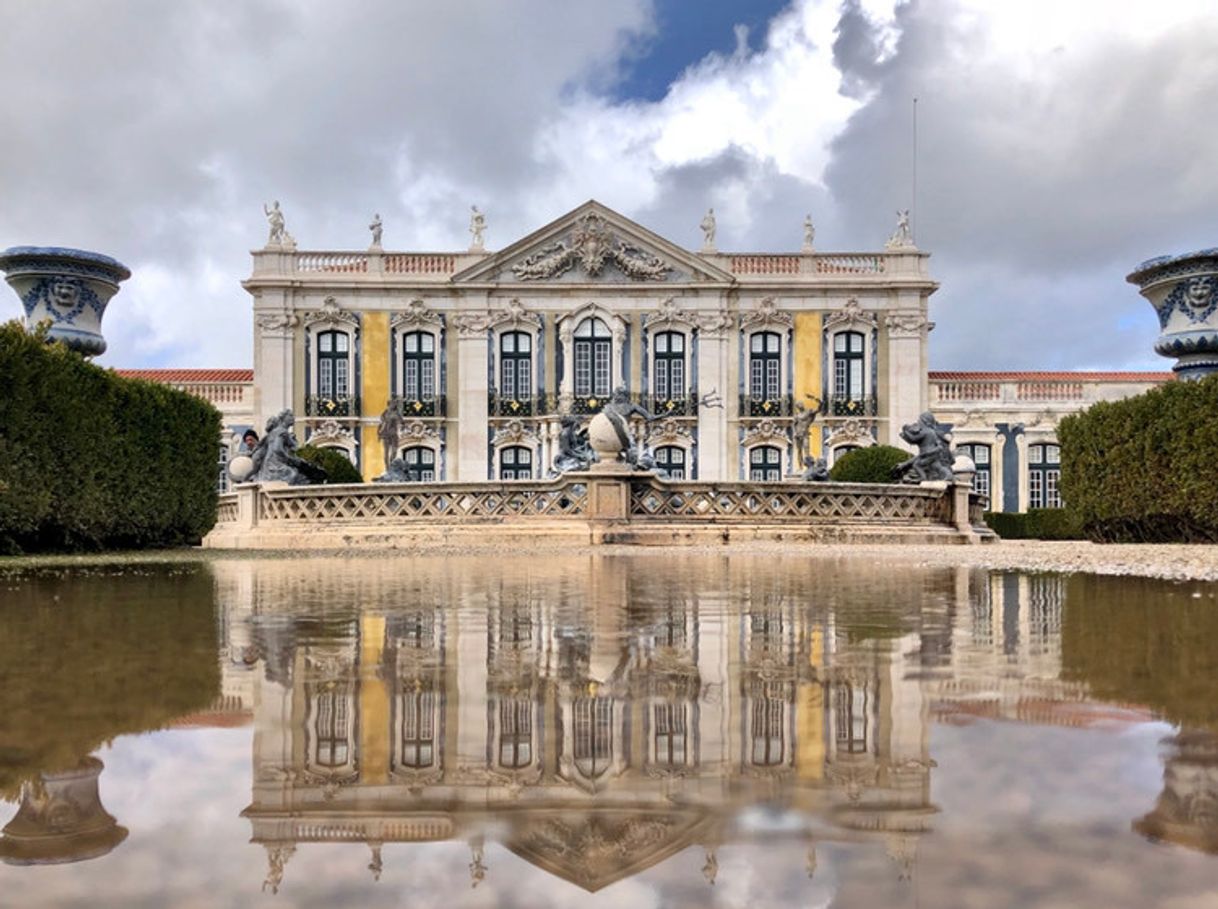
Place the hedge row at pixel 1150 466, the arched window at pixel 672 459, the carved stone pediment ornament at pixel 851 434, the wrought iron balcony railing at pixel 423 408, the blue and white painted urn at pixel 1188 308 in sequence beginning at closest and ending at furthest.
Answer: the hedge row at pixel 1150 466
the blue and white painted urn at pixel 1188 308
the carved stone pediment ornament at pixel 851 434
the wrought iron balcony railing at pixel 423 408
the arched window at pixel 672 459

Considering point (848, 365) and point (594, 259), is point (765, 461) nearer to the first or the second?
point (848, 365)

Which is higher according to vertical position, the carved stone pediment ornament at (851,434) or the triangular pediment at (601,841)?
the carved stone pediment ornament at (851,434)

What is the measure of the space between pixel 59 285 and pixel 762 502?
35.5 ft

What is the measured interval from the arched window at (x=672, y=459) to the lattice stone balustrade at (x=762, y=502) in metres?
20.0

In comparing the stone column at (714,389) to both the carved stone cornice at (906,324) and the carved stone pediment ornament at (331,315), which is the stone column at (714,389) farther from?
the carved stone pediment ornament at (331,315)

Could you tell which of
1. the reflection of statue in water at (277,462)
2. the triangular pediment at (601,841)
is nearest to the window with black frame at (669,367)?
the reflection of statue in water at (277,462)

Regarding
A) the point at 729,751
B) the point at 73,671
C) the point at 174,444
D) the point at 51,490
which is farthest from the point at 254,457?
the point at 729,751

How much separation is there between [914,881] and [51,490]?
42.3ft

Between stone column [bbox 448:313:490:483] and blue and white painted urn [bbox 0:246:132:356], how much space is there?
67.9 ft

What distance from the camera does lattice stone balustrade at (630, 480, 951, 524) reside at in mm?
16688

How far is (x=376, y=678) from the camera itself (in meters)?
3.05

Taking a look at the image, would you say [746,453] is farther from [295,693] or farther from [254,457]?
[295,693]

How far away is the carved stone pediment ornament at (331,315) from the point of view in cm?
3759

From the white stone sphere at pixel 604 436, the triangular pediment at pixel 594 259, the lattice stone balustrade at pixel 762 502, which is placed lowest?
the lattice stone balustrade at pixel 762 502
